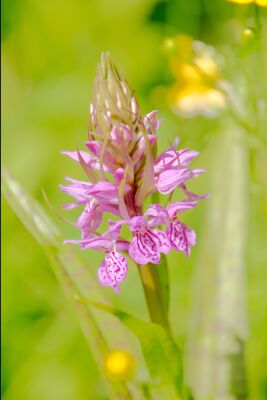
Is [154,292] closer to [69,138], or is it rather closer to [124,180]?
[124,180]

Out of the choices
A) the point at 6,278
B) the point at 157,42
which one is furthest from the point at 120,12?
the point at 6,278

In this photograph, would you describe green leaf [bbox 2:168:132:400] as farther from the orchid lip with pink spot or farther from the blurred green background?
the blurred green background

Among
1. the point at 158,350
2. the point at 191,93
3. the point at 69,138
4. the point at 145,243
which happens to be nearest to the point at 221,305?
the point at 158,350

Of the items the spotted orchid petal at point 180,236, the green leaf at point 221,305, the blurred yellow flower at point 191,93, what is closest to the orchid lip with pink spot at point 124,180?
the spotted orchid petal at point 180,236

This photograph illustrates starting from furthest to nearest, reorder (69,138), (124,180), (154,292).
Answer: (69,138), (154,292), (124,180)

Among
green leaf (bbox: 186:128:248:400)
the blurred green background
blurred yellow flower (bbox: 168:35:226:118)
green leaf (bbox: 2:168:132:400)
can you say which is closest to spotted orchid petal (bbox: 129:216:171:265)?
green leaf (bbox: 2:168:132:400)

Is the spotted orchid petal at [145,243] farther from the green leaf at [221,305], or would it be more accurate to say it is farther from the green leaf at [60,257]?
the green leaf at [221,305]
